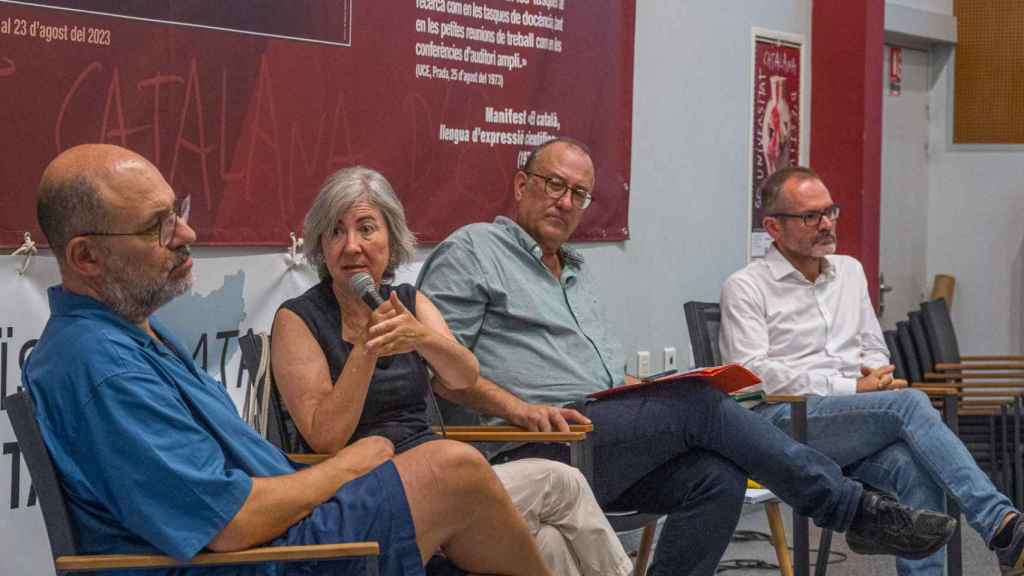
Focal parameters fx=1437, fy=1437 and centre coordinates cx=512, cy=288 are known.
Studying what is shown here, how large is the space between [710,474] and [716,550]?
0.18 meters

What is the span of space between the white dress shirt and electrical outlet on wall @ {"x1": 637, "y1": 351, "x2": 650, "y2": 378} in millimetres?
902

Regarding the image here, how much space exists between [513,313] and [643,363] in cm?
178

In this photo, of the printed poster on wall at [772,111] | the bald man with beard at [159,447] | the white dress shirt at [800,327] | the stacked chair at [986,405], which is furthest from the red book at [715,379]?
the printed poster on wall at [772,111]

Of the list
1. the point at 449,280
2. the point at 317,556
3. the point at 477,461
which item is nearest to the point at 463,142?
→ the point at 449,280

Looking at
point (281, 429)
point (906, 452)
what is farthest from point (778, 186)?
point (281, 429)

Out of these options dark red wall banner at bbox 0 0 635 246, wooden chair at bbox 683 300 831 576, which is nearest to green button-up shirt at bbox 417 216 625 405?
dark red wall banner at bbox 0 0 635 246

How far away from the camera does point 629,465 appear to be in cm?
342

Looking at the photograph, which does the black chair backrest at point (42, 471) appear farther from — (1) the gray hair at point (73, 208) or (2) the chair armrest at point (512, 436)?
(2) the chair armrest at point (512, 436)

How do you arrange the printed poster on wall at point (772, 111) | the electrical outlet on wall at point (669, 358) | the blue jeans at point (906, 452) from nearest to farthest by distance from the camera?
the blue jeans at point (906, 452) < the electrical outlet on wall at point (669, 358) < the printed poster on wall at point (772, 111)

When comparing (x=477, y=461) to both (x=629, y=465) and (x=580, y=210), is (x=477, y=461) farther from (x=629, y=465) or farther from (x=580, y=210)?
(x=580, y=210)

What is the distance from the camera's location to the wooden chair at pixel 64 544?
2104 millimetres

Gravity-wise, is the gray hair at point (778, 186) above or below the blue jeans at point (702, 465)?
above

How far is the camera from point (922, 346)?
6.02 m

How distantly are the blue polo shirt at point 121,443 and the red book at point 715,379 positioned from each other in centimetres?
139
